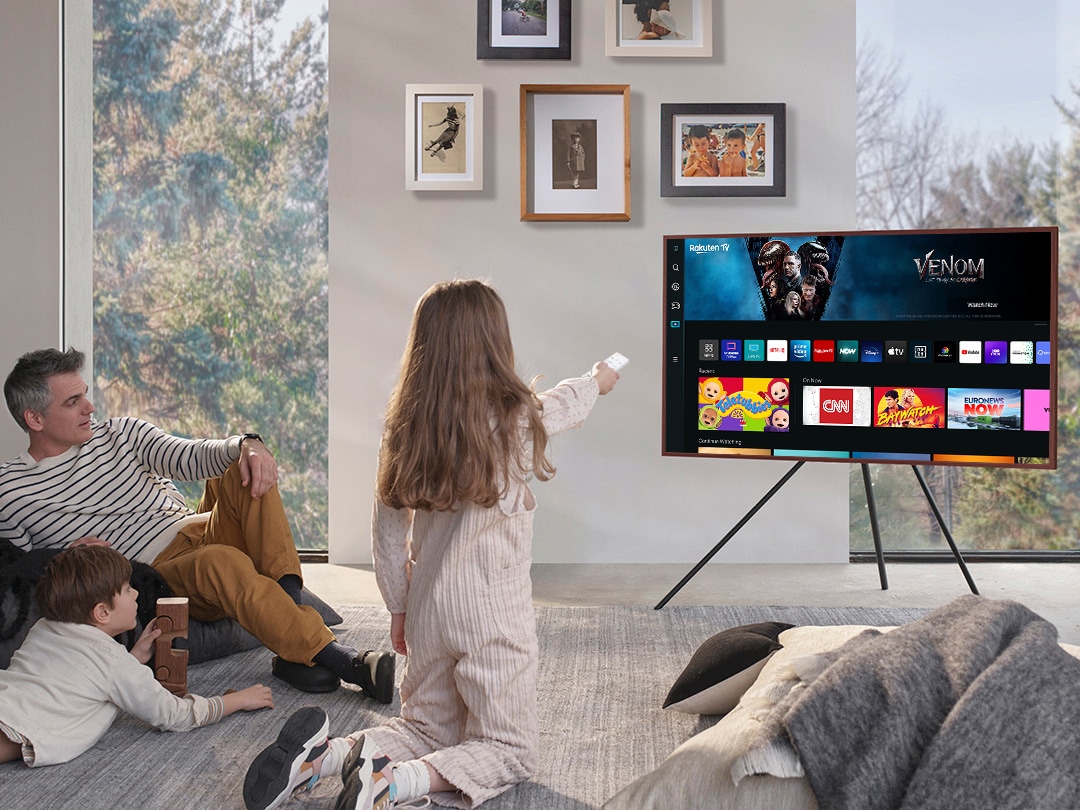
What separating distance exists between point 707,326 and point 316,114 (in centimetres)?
185

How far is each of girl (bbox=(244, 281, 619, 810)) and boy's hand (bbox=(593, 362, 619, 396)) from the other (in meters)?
0.24

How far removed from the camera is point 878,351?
10.5 ft

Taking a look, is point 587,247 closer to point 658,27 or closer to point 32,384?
point 658,27

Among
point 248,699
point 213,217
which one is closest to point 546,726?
point 248,699

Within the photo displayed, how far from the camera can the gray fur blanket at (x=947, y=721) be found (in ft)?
4.79

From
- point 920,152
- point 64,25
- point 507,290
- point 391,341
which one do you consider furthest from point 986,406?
point 64,25

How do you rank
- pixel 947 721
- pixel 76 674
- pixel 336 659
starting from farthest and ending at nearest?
pixel 336 659 → pixel 76 674 → pixel 947 721

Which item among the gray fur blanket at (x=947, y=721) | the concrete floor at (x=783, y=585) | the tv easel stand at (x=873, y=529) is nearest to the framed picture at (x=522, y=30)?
the tv easel stand at (x=873, y=529)

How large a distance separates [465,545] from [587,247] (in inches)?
90.2

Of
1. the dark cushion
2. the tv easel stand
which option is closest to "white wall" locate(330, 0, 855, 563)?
the tv easel stand

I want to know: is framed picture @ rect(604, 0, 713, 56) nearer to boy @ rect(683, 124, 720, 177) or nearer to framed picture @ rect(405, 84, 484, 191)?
boy @ rect(683, 124, 720, 177)

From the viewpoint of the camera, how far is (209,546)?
2.61m

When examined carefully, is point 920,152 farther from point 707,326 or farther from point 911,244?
point 707,326

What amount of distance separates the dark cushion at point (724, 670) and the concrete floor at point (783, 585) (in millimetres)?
1093
